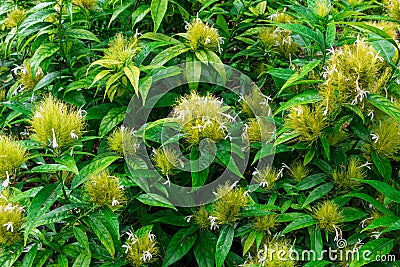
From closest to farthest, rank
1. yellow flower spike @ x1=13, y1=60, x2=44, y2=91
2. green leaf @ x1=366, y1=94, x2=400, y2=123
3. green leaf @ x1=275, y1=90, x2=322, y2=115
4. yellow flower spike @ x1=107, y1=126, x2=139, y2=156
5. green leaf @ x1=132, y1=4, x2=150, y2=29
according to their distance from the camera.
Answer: green leaf @ x1=366, y1=94, x2=400, y2=123, green leaf @ x1=275, y1=90, x2=322, y2=115, yellow flower spike @ x1=107, y1=126, x2=139, y2=156, green leaf @ x1=132, y1=4, x2=150, y2=29, yellow flower spike @ x1=13, y1=60, x2=44, y2=91

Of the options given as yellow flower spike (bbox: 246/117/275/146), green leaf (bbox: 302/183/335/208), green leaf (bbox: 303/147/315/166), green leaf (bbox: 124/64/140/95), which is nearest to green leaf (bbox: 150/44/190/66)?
green leaf (bbox: 124/64/140/95)

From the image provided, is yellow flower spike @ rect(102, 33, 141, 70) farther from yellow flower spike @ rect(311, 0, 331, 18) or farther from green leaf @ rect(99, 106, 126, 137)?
yellow flower spike @ rect(311, 0, 331, 18)

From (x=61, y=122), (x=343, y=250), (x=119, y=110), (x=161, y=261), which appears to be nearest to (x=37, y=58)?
(x=119, y=110)

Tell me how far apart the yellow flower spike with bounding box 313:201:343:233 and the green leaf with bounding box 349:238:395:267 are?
12 centimetres

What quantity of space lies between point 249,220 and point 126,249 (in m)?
0.46

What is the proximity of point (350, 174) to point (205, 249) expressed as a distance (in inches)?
23.8

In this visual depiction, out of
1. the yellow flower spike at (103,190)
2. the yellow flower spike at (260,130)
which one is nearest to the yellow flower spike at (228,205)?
the yellow flower spike at (260,130)

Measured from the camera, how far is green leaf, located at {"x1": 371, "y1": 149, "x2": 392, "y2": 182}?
1768mm

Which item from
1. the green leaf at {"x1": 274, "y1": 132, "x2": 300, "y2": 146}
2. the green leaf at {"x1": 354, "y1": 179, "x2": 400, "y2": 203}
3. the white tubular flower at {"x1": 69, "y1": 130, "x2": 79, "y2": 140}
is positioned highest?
the white tubular flower at {"x1": 69, "y1": 130, "x2": 79, "y2": 140}

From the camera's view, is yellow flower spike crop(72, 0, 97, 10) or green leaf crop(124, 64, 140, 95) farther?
yellow flower spike crop(72, 0, 97, 10)

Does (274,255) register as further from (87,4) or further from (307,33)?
(87,4)

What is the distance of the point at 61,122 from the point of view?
1.51 metres

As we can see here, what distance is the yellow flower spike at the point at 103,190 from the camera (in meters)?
1.63

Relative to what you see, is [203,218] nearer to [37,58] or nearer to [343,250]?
[343,250]
